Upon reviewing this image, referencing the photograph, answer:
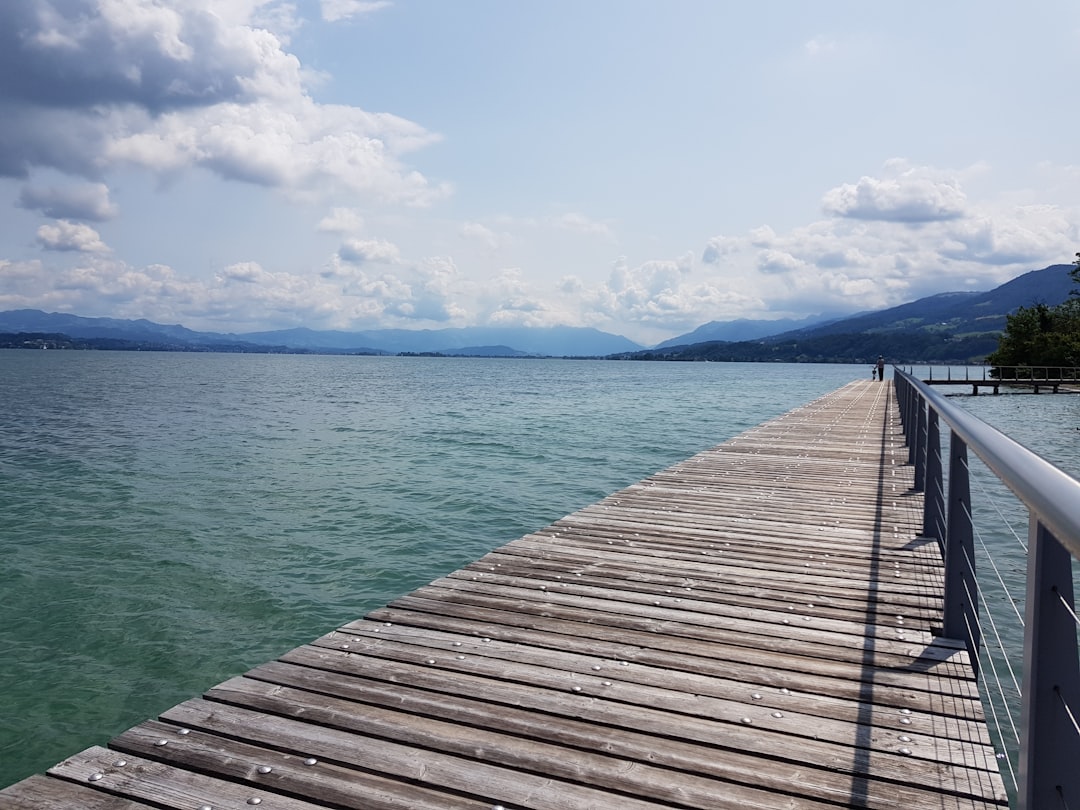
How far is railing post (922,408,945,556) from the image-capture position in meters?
5.27

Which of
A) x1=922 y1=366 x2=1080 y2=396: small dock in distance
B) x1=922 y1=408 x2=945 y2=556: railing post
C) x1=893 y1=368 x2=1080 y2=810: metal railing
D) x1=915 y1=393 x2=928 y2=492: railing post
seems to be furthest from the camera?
x1=922 y1=366 x2=1080 y2=396: small dock in distance

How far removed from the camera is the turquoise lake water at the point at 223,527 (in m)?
6.34

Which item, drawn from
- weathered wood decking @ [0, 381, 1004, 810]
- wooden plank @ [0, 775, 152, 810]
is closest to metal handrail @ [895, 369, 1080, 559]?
weathered wood decking @ [0, 381, 1004, 810]

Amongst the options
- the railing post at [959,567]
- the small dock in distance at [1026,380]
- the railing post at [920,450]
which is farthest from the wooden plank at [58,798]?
the small dock in distance at [1026,380]

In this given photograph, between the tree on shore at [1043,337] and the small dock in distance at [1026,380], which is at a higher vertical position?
the tree on shore at [1043,337]

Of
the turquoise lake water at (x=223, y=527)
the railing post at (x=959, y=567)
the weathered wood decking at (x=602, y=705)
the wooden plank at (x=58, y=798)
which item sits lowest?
the turquoise lake water at (x=223, y=527)

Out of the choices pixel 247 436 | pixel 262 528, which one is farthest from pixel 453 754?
pixel 247 436

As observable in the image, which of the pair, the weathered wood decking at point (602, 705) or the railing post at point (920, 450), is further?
the railing post at point (920, 450)

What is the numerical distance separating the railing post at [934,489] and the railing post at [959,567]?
4.74 feet

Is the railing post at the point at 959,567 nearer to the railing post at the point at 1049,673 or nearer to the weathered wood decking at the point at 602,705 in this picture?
the weathered wood decking at the point at 602,705

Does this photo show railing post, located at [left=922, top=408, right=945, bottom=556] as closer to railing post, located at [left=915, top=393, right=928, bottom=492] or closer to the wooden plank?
railing post, located at [left=915, top=393, right=928, bottom=492]

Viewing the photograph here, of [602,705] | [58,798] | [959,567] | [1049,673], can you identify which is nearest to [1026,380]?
[959,567]

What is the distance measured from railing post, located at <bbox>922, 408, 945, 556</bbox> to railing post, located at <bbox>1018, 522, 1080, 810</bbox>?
3632 millimetres

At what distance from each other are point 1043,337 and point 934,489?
61.3 metres
